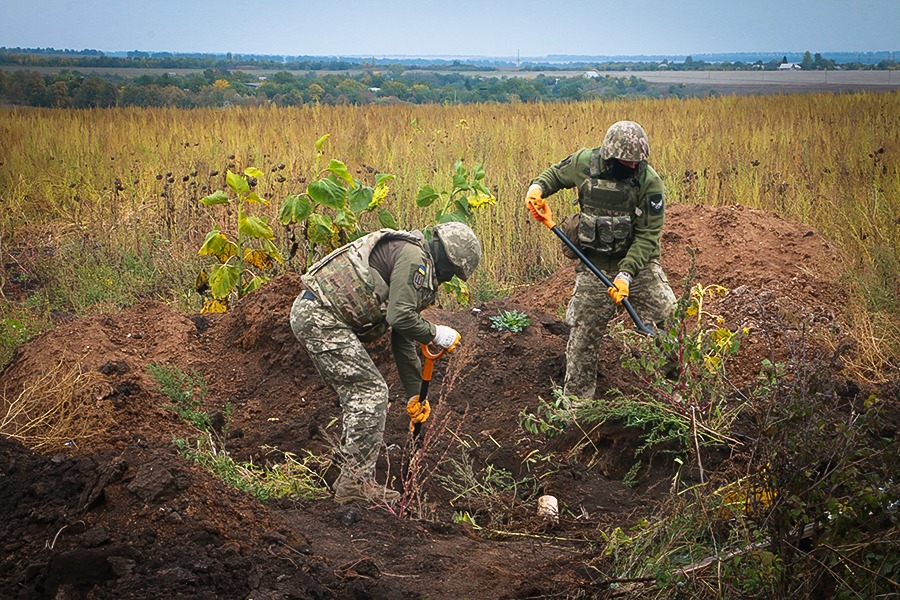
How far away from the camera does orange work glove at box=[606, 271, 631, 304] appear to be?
515 cm

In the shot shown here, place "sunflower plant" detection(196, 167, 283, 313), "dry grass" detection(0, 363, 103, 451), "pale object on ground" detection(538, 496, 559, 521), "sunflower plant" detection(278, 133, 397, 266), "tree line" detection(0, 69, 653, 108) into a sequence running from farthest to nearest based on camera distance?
"tree line" detection(0, 69, 653, 108) < "sunflower plant" detection(196, 167, 283, 313) < "sunflower plant" detection(278, 133, 397, 266) < "dry grass" detection(0, 363, 103, 451) < "pale object on ground" detection(538, 496, 559, 521)

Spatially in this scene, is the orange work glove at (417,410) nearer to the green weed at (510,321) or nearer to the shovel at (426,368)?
the shovel at (426,368)

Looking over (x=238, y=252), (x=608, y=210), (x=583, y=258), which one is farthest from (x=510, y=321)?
(x=238, y=252)

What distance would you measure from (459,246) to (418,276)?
280 millimetres

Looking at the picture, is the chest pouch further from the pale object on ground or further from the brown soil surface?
the pale object on ground

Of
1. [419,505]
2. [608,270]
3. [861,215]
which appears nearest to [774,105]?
[861,215]

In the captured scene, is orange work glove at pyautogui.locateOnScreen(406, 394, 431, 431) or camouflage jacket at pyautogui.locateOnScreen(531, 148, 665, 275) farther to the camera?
camouflage jacket at pyautogui.locateOnScreen(531, 148, 665, 275)

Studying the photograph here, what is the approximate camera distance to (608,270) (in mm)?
5660

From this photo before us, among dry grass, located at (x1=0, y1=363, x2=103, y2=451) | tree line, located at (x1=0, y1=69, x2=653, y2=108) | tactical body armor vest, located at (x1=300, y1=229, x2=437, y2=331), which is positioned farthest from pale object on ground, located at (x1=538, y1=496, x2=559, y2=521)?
tree line, located at (x1=0, y1=69, x2=653, y2=108)

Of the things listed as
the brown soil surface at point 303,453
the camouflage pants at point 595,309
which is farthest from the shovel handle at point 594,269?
the brown soil surface at point 303,453

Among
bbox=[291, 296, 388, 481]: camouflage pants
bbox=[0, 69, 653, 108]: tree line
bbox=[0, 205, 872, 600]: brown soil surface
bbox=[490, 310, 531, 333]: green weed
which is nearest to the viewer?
bbox=[0, 205, 872, 600]: brown soil surface

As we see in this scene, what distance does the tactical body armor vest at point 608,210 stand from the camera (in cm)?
541

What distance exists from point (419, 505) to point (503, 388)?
1835mm

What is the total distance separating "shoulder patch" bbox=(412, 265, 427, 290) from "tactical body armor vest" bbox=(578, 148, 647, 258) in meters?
1.51
